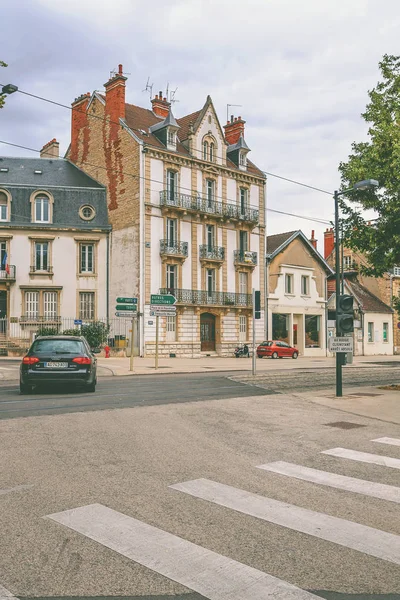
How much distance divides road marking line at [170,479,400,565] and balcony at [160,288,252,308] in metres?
34.3

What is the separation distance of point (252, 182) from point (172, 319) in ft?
42.6

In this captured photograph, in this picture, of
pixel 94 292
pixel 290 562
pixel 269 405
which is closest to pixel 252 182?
pixel 94 292

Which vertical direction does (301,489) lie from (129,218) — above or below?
below

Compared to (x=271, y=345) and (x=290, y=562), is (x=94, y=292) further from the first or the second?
(x=290, y=562)

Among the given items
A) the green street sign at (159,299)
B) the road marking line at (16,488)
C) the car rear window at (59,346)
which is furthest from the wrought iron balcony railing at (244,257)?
the road marking line at (16,488)

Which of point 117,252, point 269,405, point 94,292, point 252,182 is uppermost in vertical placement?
point 252,182

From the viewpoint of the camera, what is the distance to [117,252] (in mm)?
40750

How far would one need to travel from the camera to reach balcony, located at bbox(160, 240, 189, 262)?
4053cm

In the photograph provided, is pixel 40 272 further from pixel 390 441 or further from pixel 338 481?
pixel 338 481

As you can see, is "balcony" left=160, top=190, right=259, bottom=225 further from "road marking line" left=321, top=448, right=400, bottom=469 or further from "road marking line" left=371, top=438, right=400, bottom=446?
"road marking line" left=321, top=448, right=400, bottom=469

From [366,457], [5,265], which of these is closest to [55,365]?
[366,457]

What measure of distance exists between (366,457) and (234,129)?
146ft

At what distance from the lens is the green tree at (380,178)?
17.2 m

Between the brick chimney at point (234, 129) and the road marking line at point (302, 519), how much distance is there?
45423 mm
